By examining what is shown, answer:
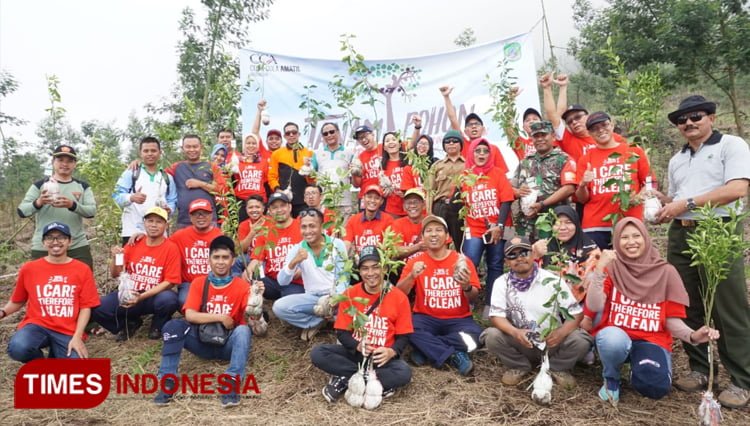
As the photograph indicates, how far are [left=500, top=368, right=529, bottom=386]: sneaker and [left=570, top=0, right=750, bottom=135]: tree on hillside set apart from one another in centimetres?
509

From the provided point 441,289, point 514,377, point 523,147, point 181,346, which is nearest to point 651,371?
point 514,377

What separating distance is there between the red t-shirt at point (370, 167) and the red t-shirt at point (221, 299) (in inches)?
90.0

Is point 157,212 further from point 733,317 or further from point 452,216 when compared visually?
point 733,317

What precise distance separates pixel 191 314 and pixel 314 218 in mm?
1507

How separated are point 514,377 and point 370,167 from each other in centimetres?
323

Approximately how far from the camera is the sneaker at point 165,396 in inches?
162

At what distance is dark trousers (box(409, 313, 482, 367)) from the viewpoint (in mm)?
4363

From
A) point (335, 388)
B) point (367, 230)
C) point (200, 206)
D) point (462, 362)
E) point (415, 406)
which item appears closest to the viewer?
point (415, 406)

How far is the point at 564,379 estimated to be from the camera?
4016 millimetres

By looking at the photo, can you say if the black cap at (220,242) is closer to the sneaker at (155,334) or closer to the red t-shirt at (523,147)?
the sneaker at (155,334)

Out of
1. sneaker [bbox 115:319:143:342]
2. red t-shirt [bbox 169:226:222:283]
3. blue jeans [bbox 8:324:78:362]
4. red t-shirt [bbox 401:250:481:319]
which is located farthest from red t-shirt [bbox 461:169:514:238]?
blue jeans [bbox 8:324:78:362]

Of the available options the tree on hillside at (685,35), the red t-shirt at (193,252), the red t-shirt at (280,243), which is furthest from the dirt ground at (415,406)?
the tree on hillside at (685,35)

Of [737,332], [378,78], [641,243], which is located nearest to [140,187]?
[378,78]

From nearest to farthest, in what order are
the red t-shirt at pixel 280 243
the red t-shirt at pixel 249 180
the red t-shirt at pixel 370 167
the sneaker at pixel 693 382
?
the sneaker at pixel 693 382
the red t-shirt at pixel 280 243
the red t-shirt at pixel 370 167
the red t-shirt at pixel 249 180
